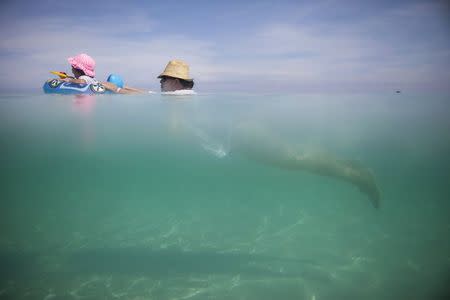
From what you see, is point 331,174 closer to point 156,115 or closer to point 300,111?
point 300,111

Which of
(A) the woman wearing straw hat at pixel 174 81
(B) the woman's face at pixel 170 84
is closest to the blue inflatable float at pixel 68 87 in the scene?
(A) the woman wearing straw hat at pixel 174 81

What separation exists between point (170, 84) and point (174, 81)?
0.26 metres

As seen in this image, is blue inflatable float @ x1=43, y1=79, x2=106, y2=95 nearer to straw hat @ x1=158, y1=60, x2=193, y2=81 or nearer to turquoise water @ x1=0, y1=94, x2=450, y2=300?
turquoise water @ x1=0, y1=94, x2=450, y2=300

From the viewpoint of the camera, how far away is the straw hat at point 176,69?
12023 millimetres

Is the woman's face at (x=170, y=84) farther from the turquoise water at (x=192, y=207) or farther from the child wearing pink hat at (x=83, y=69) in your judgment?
the child wearing pink hat at (x=83, y=69)

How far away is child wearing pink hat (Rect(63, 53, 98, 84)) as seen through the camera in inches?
467

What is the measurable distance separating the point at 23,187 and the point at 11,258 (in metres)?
16.8

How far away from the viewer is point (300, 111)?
45.8ft

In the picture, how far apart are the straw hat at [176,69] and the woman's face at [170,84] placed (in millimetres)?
552

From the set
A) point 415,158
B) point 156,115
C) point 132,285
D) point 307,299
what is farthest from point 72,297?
point 415,158

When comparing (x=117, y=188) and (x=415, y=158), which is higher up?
(x=415, y=158)

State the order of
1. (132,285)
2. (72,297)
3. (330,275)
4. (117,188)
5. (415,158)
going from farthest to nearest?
(117,188), (415,158), (330,275), (132,285), (72,297)

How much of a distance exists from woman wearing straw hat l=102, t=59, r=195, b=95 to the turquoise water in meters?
0.57

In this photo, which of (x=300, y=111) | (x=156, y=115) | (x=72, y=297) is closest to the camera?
(x=72, y=297)
